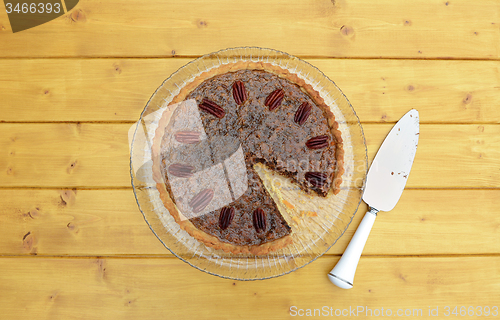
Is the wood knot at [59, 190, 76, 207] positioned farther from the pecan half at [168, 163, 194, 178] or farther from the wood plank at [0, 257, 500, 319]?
the pecan half at [168, 163, 194, 178]

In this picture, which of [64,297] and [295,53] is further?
[295,53]

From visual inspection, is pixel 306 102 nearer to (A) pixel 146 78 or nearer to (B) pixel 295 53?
(B) pixel 295 53

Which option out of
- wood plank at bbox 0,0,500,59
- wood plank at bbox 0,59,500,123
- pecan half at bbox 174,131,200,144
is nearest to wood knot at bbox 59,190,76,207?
wood plank at bbox 0,59,500,123

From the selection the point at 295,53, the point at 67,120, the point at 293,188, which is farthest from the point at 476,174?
the point at 67,120

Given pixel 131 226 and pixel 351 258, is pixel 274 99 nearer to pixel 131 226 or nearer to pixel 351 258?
pixel 351 258

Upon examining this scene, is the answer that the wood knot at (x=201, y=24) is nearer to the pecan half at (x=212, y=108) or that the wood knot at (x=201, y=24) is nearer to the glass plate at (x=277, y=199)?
the glass plate at (x=277, y=199)

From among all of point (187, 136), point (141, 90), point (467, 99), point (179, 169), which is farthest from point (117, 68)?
point (467, 99)
